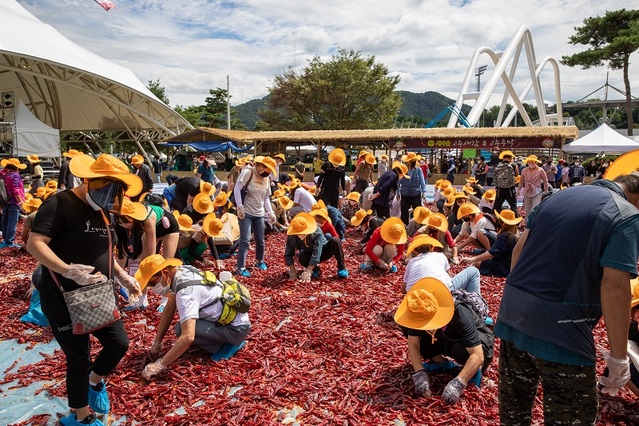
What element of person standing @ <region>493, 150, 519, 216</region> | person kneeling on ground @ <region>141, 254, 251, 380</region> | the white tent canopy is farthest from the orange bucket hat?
the white tent canopy

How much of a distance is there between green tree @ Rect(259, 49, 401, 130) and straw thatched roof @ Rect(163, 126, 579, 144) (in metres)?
16.4

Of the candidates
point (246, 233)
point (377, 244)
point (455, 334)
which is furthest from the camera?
point (377, 244)

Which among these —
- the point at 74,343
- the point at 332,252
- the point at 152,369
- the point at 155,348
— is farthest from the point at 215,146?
the point at 74,343

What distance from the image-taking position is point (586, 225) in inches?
85.9

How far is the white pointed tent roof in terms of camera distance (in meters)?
27.8

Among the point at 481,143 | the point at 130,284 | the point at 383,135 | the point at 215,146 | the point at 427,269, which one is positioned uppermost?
the point at 383,135

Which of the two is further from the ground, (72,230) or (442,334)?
(72,230)

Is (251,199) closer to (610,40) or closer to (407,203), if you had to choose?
(407,203)

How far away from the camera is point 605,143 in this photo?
68.3 ft

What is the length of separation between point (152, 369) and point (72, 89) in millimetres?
42189

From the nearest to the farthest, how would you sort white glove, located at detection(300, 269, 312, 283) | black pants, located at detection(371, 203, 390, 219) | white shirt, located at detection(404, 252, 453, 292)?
white shirt, located at detection(404, 252, 453, 292)
white glove, located at detection(300, 269, 312, 283)
black pants, located at detection(371, 203, 390, 219)

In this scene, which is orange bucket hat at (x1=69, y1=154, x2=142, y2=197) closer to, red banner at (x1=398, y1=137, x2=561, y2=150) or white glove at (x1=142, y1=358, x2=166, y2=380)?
white glove at (x1=142, y1=358, x2=166, y2=380)

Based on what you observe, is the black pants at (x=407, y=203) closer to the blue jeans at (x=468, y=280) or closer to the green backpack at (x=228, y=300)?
the blue jeans at (x=468, y=280)

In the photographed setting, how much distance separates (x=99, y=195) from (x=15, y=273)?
573cm
